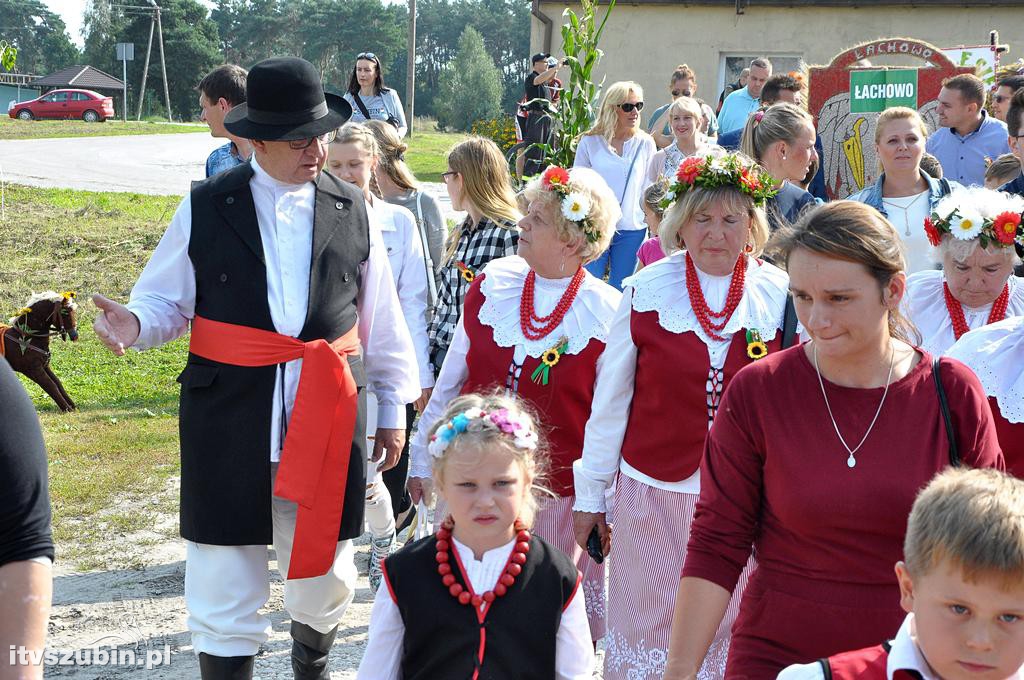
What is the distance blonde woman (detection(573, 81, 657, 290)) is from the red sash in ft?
16.2

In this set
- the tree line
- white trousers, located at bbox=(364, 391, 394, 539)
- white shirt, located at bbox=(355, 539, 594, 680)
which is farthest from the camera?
the tree line

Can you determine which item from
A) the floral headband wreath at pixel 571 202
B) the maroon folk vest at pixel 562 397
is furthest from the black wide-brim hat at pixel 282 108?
the maroon folk vest at pixel 562 397

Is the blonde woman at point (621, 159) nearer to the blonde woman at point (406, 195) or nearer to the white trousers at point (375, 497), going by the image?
the blonde woman at point (406, 195)

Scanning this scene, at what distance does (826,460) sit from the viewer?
2.67 metres

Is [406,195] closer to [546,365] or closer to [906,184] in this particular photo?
[546,365]

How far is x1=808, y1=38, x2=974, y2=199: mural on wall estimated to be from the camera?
8.70 metres

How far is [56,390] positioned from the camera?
→ 353 inches

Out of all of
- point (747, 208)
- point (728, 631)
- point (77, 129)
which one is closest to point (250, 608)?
point (728, 631)

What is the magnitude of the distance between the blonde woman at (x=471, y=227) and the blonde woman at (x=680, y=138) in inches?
131

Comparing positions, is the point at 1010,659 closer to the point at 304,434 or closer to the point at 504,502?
the point at 504,502

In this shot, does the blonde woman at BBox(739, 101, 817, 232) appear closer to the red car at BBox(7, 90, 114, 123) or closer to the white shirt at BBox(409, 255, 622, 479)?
the white shirt at BBox(409, 255, 622, 479)

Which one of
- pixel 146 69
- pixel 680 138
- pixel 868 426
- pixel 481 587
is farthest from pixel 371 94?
pixel 146 69

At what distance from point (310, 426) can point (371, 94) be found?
6500mm

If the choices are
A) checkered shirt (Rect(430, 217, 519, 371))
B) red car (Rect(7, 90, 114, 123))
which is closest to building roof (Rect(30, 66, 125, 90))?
red car (Rect(7, 90, 114, 123))
